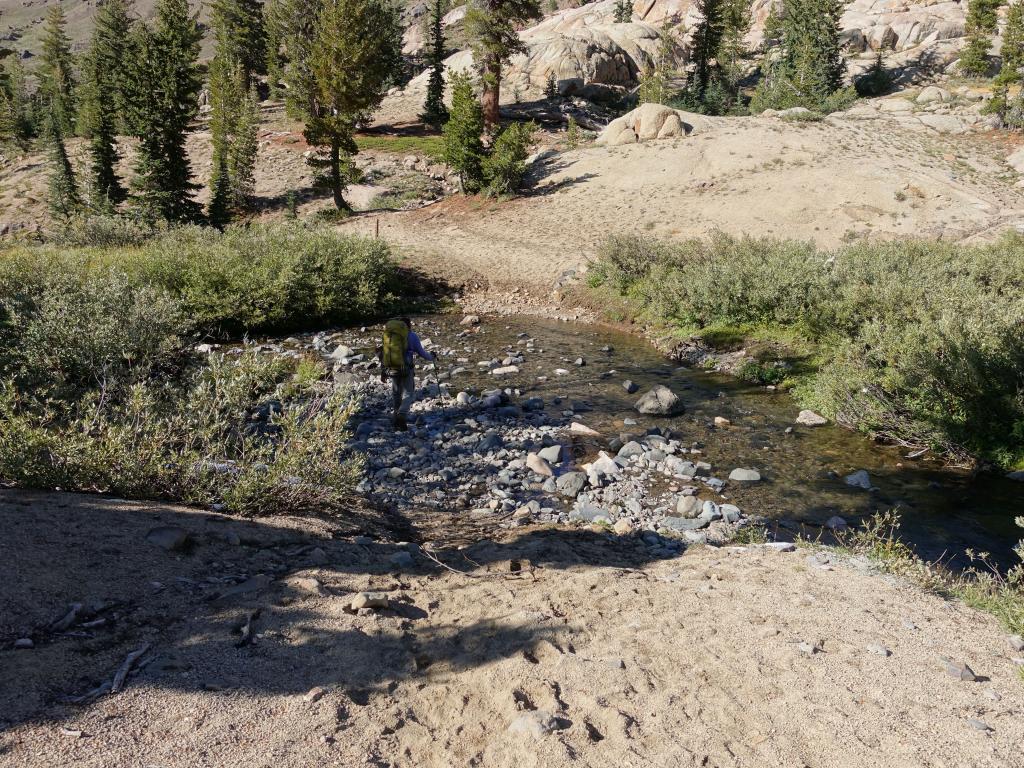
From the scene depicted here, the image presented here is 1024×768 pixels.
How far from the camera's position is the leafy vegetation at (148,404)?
5.97m

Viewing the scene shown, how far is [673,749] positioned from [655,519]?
4.77m

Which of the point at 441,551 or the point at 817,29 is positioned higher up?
the point at 817,29

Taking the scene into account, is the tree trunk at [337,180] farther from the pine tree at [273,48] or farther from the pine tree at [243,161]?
the pine tree at [273,48]

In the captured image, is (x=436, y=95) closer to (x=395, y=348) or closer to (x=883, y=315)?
(x=883, y=315)

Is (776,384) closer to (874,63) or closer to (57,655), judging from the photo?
(57,655)

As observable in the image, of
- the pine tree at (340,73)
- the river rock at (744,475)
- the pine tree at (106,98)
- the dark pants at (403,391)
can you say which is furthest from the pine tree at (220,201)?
the river rock at (744,475)

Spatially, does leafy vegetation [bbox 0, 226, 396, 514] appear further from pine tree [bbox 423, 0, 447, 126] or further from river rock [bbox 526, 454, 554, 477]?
pine tree [bbox 423, 0, 447, 126]

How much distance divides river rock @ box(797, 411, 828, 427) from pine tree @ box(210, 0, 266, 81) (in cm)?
6534

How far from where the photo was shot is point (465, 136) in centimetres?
3300

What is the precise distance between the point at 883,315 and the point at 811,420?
356 cm

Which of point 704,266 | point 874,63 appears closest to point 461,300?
point 704,266

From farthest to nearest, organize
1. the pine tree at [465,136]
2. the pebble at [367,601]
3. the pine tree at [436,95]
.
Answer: the pine tree at [436,95]
the pine tree at [465,136]
the pebble at [367,601]

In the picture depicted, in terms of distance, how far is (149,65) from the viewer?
35.3m

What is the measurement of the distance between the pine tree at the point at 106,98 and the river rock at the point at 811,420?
39.8 meters
